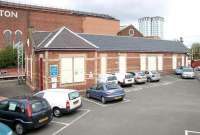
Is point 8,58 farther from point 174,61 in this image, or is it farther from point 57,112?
point 57,112

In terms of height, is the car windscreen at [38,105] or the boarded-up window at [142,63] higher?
the boarded-up window at [142,63]

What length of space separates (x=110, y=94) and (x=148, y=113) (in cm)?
425

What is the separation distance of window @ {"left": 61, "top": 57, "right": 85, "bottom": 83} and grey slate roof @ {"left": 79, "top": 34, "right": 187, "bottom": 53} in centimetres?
777

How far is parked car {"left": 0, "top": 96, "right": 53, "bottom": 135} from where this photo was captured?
44.2 feet

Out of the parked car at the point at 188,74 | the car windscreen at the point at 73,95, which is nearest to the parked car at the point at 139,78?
the parked car at the point at 188,74

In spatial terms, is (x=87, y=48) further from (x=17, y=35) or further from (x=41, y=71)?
(x=17, y=35)

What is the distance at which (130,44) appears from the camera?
133 feet

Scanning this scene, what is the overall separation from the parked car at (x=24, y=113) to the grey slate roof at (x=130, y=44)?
21144 millimetres

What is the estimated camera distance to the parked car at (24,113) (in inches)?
530

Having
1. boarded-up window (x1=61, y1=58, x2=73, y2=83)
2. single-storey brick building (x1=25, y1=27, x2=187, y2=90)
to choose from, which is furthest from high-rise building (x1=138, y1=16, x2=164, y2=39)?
boarded-up window (x1=61, y1=58, x2=73, y2=83)

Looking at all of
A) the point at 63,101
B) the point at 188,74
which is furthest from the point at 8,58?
the point at 63,101

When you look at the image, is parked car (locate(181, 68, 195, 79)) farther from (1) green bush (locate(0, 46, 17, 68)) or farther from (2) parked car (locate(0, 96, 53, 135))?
(2) parked car (locate(0, 96, 53, 135))

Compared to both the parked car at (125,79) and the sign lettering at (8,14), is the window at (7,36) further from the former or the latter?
the parked car at (125,79)

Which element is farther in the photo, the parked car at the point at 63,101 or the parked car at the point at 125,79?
the parked car at the point at 125,79
